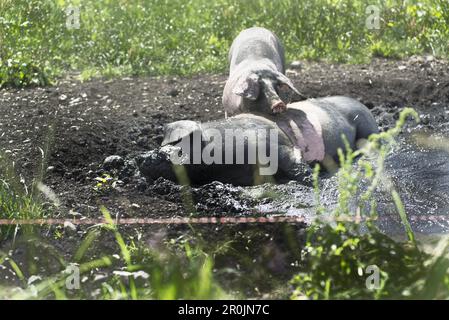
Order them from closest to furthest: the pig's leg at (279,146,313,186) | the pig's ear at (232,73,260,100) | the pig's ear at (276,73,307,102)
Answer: the pig's leg at (279,146,313,186), the pig's ear at (232,73,260,100), the pig's ear at (276,73,307,102)

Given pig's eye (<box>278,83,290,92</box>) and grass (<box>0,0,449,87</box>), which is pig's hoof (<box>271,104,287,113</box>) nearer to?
pig's eye (<box>278,83,290,92</box>)

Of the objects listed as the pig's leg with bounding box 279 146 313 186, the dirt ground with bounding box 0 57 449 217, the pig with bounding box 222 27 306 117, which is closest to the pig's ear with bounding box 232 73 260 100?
the pig with bounding box 222 27 306 117

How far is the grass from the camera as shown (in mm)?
8984

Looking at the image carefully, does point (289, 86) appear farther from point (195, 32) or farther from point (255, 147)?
point (195, 32)

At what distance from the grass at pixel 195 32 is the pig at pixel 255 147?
2859 millimetres

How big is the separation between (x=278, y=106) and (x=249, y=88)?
11.2 inches

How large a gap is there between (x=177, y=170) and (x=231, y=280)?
63.2 inches

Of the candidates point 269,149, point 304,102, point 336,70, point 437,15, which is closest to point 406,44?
point 437,15

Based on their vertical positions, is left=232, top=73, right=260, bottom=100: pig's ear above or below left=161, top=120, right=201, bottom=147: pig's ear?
above

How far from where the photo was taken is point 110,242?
4.55 m

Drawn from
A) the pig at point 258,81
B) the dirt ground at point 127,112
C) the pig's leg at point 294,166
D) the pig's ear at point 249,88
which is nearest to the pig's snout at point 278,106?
the pig at point 258,81

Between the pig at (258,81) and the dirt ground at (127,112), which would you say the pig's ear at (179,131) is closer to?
the dirt ground at (127,112)

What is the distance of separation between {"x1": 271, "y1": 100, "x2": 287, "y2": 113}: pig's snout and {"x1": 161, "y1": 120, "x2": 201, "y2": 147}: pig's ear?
2.15ft
